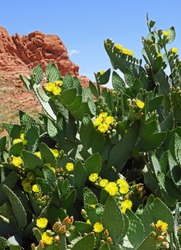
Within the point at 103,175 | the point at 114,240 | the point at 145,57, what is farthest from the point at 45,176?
the point at 145,57

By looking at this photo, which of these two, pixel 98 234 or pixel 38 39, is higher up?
pixel 38 39

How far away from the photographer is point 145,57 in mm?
3078

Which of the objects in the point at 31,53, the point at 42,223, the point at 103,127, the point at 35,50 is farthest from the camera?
the point at 31,53

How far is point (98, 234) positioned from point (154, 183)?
1.74ft

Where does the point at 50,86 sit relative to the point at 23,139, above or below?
above

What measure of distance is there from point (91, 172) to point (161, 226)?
557 mm

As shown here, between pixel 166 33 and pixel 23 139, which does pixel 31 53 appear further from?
pixel 23 139

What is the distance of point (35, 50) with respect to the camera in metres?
50.8

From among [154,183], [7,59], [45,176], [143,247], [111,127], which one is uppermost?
[7,59]

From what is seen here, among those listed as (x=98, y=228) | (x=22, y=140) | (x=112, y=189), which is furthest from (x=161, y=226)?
(x=22, y=140)

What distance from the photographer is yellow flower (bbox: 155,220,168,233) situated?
163cm

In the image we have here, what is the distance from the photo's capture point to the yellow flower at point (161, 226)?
163cm

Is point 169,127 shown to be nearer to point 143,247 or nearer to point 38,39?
point 143,247

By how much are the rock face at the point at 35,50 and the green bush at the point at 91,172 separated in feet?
153
